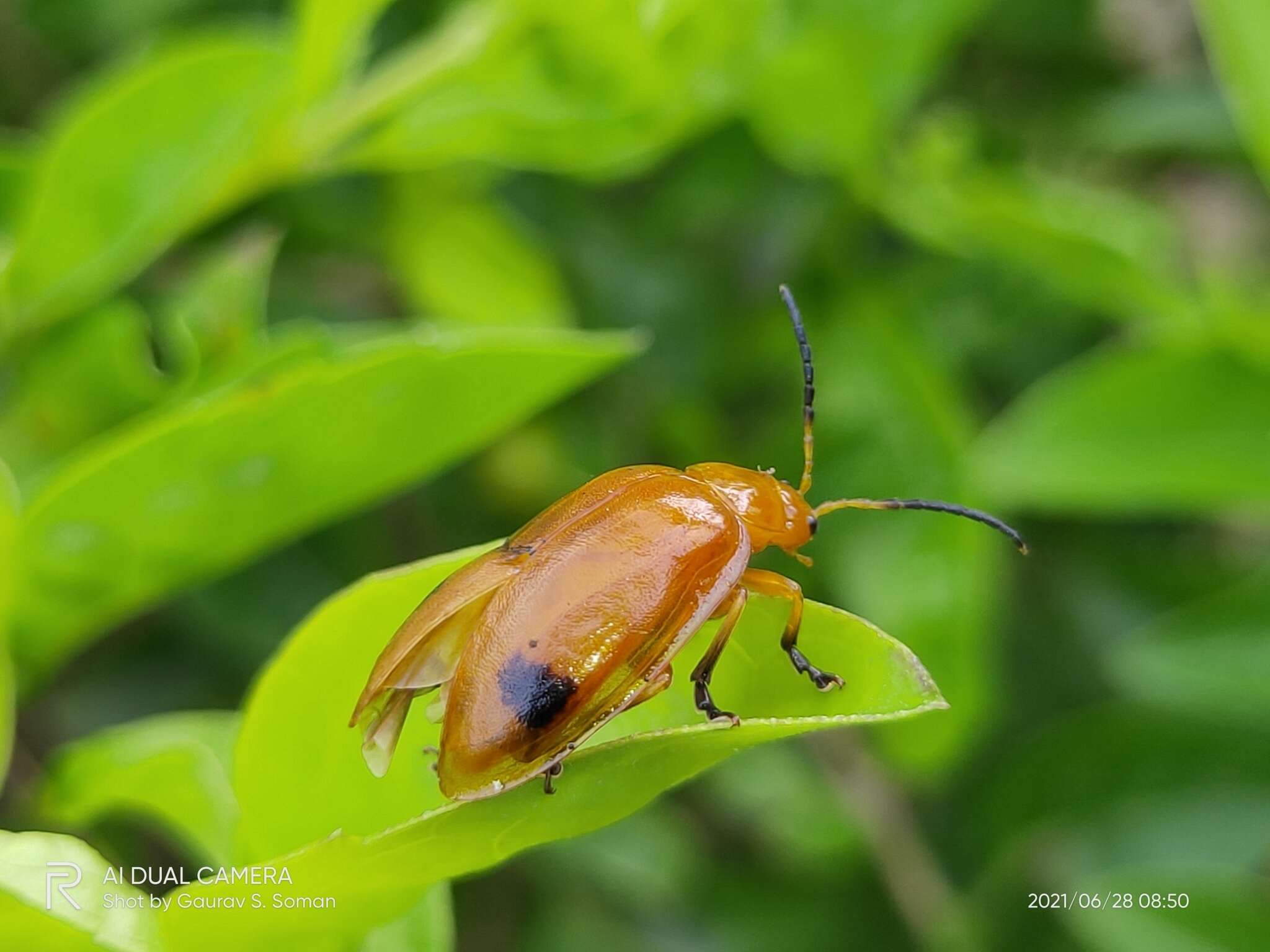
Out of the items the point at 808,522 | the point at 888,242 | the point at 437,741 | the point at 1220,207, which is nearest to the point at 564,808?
the point at 437,741

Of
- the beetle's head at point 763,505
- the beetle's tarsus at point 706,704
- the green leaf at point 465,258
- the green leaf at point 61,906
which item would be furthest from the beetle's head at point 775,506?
the green leaf at point 61,906

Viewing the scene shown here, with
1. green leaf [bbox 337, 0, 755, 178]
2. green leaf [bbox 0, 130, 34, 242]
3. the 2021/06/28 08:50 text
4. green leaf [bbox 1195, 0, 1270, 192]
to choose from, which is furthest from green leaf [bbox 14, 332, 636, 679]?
the 2021/06/28 08:50 text

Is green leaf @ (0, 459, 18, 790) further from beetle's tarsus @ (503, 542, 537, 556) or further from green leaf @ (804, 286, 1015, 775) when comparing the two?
green leaf @ (804, 286, 1015, 775)

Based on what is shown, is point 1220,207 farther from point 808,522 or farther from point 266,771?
point 266,771

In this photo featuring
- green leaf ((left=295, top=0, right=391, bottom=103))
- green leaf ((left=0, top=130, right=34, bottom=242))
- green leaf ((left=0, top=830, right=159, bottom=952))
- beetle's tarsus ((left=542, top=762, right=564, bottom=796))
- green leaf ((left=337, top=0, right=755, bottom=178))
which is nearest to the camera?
green leaf ((left=0, top=830, right=159, bottom=952))

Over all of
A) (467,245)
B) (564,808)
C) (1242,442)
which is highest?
(467,245)

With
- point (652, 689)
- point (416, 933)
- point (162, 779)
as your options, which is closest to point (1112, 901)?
point (652, 689)
